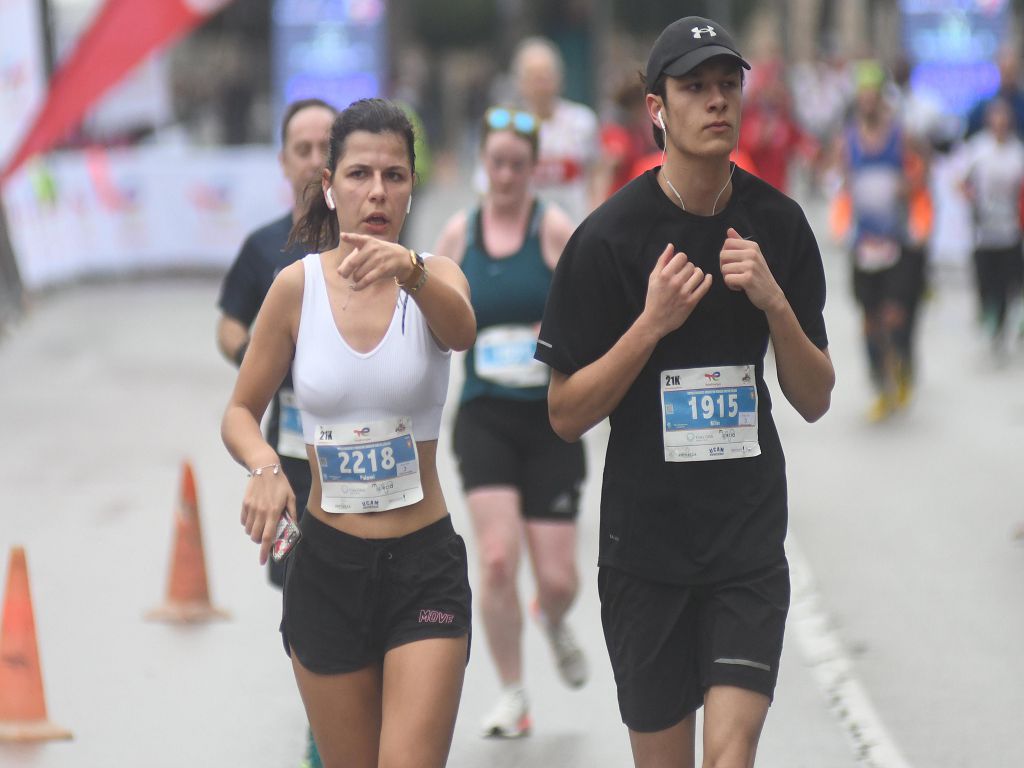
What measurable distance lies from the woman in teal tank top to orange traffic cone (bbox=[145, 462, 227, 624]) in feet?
6.14

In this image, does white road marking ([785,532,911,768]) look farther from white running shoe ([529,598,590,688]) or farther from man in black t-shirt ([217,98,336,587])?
man in black t-shirt ([217,98,336,587])

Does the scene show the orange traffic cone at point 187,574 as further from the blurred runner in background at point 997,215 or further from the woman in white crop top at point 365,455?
the blurred runner in background at point 997,215

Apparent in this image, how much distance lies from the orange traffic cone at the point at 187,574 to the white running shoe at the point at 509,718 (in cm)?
197

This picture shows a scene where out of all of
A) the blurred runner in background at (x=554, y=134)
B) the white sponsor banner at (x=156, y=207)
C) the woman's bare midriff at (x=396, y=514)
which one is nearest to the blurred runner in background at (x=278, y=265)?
the woman's bare midriff at (x=396, y=514)

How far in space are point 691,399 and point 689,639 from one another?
22.0 inches

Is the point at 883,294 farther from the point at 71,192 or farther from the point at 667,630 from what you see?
the point at 71,192

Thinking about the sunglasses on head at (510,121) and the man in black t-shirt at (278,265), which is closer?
the man in black t-shirt at (278,265)

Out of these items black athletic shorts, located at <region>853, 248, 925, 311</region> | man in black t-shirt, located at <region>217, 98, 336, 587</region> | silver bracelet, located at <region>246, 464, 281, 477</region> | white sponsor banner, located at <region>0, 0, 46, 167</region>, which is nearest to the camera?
silver bracelet, located at <region>246, 464, 281, 477</region>

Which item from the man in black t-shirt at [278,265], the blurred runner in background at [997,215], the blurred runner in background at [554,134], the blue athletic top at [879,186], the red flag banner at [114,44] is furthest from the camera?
the blurred runner in background at [997,215]

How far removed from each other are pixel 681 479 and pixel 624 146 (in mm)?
6625

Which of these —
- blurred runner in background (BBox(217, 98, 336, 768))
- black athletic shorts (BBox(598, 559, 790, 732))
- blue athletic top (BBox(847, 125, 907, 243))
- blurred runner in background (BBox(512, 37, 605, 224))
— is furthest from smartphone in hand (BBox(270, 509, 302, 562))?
blue athletic top (BBox(847, 125, 907, 243))

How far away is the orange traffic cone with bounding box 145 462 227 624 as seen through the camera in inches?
298

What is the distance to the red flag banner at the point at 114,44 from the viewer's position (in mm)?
13516

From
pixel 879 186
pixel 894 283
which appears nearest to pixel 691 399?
pixel 879 186
